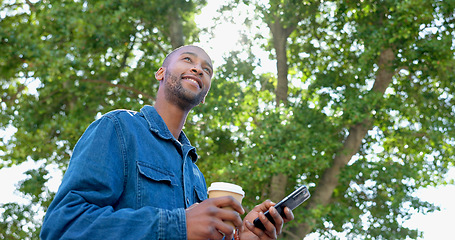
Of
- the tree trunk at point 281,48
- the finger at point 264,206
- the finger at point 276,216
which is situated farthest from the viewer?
the tree trunk at point 281,48

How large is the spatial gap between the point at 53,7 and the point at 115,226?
11.0m

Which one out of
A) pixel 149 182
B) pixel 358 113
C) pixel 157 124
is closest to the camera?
pixel 149 182

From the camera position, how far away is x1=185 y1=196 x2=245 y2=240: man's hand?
1.65m

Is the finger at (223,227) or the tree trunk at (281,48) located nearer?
the finger at (223,227)

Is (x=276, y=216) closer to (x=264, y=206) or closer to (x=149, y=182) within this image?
(x=264, y=206)

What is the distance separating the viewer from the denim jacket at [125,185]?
166 centimetres

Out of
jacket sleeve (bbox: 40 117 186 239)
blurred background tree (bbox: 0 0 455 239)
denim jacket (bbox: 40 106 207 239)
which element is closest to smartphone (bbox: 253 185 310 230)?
denim jacket (bbox: 40 106 207 239)

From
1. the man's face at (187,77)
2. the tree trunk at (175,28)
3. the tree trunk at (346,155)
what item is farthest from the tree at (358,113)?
the man's face at (187,77)

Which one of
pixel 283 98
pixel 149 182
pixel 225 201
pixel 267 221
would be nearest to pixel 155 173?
pixel 149 182

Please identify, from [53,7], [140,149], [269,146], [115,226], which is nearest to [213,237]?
[115,226]

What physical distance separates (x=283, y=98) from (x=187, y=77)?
10.6 metres

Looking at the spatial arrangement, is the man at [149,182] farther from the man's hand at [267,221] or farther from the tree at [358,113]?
the tree at [358,113]

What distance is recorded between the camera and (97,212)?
5.49ft

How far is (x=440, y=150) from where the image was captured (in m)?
12.1
